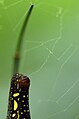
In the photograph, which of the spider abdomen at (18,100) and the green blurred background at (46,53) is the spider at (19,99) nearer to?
the spider abdomen at (18,100)

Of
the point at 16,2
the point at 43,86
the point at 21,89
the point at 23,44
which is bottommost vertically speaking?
the point at 21,89

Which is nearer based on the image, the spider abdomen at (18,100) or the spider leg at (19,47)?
the spider abdomen at (18,100)

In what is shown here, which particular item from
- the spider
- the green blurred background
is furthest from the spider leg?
the spider

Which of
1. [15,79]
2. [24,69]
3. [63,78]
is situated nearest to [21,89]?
[15,79]

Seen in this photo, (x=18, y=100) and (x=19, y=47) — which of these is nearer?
(x=18, y=100)

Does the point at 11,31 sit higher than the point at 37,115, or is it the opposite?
the point at 11,31

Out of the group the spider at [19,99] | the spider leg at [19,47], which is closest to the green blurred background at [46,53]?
the spider leg at [19,47]

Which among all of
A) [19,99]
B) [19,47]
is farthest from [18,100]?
[19,47]

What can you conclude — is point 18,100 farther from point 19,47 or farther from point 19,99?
point 19,47

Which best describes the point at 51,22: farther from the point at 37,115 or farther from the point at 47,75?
the point at 37,115
